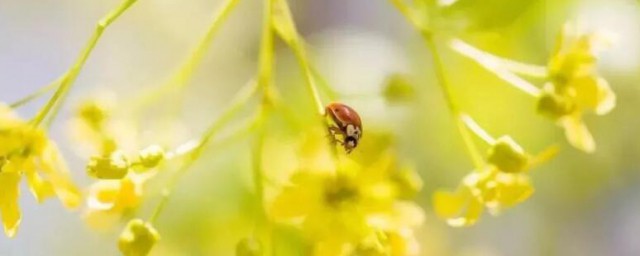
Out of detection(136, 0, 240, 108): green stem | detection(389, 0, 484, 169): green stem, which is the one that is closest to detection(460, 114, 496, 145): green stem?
detection(389, 0, 484, 169): green stem

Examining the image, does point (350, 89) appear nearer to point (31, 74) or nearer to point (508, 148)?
point (31, 74)

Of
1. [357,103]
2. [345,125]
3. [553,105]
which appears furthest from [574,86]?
[357,103]

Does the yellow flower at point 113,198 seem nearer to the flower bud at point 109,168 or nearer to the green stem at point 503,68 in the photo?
the flower bud at point 109,168

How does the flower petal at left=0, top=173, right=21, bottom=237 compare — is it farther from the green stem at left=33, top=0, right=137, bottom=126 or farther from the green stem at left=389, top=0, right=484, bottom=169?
the green stem at left=389, top=0, right=484, bottom=169

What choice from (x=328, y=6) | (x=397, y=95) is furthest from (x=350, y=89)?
(x=397, y=95)

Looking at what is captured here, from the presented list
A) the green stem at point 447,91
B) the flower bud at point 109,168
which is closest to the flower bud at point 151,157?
the flower bud at point 109,168

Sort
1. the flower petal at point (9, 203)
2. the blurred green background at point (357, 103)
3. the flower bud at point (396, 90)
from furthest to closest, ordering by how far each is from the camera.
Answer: the blurred green background at point (357, 103)
the flower bud at point (396, 90)
the flower petal at point (9, 203)

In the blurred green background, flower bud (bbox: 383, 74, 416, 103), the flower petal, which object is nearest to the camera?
the flower petal
